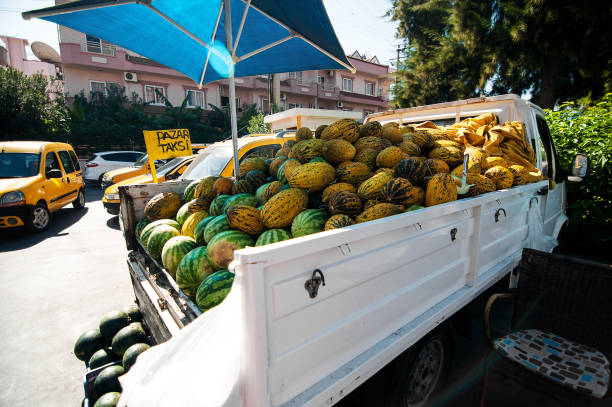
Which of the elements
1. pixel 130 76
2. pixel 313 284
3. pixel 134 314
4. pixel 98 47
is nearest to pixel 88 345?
pixel 134 314

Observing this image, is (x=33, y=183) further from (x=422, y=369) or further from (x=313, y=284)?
(x=422, y=369)

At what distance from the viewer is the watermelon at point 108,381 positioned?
2.38 m

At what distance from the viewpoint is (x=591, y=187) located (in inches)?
217

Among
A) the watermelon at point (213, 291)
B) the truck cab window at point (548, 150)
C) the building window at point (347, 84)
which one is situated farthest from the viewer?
the building window at point (347, 84)

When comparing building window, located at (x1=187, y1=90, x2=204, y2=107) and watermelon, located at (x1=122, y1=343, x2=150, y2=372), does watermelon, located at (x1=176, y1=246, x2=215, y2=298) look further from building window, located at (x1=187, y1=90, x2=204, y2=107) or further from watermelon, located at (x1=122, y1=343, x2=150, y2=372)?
building window, located at (x1=187, y1=90, x2=204, y2=107)

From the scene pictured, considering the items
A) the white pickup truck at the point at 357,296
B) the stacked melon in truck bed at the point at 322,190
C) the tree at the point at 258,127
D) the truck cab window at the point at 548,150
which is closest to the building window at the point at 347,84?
the tree at the point at 258,127

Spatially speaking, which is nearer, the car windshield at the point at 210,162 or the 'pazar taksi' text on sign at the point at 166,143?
the 'pazar taksi' text on sign at the point at 166,143

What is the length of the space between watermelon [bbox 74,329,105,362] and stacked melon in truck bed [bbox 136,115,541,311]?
104 centimetres

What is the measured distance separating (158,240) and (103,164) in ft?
56.8

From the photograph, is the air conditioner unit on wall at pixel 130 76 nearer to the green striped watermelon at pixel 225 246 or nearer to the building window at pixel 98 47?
the building window at pixel 98 47

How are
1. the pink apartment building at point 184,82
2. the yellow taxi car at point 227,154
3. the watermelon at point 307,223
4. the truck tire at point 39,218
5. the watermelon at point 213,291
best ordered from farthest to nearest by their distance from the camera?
the pink apartment building at point 184,82, the truck tire at point 39,218, the yellow taxi car at point 227,154, the watermelon at point 307,223, the watermelon at point 213,291

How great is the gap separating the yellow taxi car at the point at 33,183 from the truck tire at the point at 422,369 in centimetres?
967

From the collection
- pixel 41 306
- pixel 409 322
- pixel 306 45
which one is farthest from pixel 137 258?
pixel 306 45

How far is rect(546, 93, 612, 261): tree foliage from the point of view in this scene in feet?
17.7
